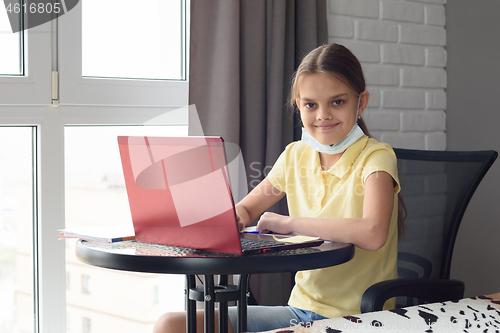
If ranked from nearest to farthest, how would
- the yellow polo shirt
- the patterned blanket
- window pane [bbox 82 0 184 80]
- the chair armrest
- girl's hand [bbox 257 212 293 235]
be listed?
1. the patterned blanket
2. the chair armrest
3. girl's hand [bbox 257 212 293 235]
4. the yellow polo shirt
5. window pane [bbox 82 0 184 80]

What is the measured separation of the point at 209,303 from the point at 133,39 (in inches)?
44.3

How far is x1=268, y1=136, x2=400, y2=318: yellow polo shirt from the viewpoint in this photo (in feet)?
4.06

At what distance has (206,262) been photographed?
839 millimetres

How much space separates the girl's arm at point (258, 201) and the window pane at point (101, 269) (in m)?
0.51

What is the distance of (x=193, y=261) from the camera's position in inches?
33.0

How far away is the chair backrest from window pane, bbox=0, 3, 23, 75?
1.21 metres

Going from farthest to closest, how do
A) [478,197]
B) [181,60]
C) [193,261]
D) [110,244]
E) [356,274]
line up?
[478,197] < [181,60] < [356,274] < [110,244] < [193,261]

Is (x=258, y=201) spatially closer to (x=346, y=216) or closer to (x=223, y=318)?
(x=346, y=216)

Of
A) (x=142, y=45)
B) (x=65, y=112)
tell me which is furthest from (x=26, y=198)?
(x=142, y=45)

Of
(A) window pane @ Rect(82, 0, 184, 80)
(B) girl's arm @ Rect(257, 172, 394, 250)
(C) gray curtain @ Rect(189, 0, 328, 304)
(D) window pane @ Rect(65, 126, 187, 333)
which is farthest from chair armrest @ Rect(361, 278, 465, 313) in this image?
(A) window pane @ Rect(82, 0, 184, 80)

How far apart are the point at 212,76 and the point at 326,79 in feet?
1.81

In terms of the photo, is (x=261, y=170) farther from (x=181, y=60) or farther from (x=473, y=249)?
(x=473, y=249)

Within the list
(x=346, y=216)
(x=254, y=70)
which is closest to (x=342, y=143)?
(x=346, y=216)

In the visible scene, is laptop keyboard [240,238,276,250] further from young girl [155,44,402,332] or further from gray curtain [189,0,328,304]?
gray curtain [189,0,328,304]
